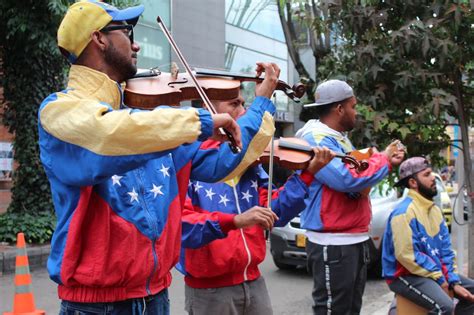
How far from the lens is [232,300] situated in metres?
3.13

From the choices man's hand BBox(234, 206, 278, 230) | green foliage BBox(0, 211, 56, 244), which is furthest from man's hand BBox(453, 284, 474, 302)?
green foliage BBox(0, 211, 56, 244)

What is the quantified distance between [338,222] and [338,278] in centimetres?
35

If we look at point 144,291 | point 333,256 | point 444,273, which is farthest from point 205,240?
point 444,273

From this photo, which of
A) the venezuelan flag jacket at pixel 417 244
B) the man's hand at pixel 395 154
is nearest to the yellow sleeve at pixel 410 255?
the venezuelan flag jacket at pixel 417 244

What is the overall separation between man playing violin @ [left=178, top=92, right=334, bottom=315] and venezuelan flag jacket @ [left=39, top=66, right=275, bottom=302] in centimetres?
75

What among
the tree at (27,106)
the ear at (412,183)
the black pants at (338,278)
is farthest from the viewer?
the tree at (27,106)

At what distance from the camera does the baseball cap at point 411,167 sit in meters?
4.88

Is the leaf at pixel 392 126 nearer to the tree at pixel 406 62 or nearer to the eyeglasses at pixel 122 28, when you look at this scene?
the tree at pixel 406 62

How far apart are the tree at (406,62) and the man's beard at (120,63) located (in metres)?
2.76

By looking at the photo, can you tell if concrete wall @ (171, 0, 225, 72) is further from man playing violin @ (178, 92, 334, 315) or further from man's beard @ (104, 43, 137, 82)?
man's beard @ (104, 43, 137, 82)

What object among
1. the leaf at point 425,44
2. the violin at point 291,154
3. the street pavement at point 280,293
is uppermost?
the leaf at point 425,44

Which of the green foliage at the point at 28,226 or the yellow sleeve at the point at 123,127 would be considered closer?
the yellow sleeve at the point at 123,127

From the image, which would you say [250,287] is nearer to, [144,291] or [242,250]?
[242,250]

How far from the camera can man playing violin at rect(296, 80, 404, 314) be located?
3.62m
